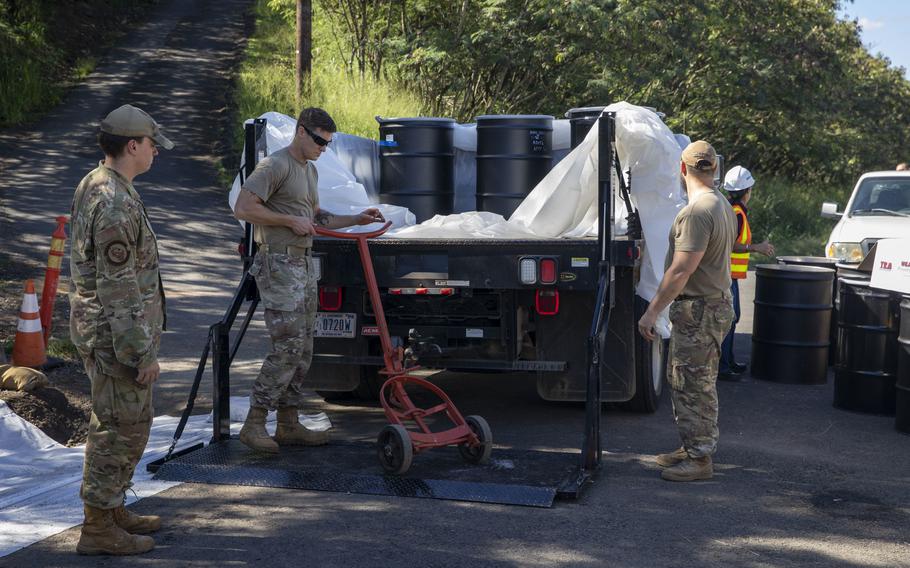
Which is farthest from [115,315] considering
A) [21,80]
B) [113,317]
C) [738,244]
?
[21,80]

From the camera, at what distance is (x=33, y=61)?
75.2 ft

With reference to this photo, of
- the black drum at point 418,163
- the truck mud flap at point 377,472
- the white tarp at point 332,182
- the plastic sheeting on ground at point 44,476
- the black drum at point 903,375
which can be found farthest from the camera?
the black drum at point 418,163

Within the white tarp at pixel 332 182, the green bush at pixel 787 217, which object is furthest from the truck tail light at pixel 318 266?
the green bush at pixel 787 217

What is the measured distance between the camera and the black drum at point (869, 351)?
7762 millimetres

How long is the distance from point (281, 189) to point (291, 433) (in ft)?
4.93

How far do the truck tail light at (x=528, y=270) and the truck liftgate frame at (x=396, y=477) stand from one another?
413mm

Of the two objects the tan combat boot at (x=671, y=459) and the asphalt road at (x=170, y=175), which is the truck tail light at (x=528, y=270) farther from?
the asphalt road at (x=170, y=175)

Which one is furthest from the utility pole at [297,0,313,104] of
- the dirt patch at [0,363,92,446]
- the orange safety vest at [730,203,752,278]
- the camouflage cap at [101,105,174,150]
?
the camouflage cap at [101,105,174,150]

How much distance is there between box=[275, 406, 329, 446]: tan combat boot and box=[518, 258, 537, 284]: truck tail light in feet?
5.23

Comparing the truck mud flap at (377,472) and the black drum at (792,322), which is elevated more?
the black drum at (792,322)

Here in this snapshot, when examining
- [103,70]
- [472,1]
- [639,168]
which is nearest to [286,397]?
[639,168]

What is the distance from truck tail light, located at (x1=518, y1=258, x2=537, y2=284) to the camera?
6516mm

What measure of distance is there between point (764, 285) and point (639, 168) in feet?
8.16

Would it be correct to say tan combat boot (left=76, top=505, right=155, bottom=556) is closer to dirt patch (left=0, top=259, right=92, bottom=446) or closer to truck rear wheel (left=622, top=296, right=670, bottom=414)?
dirt patch (left=0, top=259, right=92, bottom=446)
